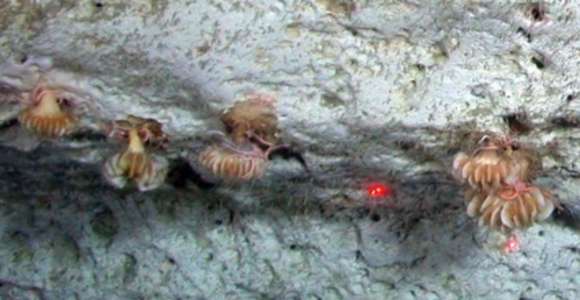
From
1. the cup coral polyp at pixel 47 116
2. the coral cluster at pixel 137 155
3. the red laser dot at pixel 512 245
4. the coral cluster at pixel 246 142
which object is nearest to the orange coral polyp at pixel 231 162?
the coral cluster at pixel 246 142

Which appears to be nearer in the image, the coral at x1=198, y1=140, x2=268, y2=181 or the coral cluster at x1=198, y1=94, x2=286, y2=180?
the coral cluster at x1=198, y1=94, x2=286, y2=180

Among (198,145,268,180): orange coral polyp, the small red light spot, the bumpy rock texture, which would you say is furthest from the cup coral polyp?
the small red light spot

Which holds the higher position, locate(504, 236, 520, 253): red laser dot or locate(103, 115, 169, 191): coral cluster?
locate(103, 115, 169, 191): coral cluster

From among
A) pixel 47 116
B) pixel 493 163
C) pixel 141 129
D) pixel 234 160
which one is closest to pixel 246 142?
pixel 234 160

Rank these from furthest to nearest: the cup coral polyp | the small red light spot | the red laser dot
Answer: the red laser dot
the small red light spot
the cup coral polyp

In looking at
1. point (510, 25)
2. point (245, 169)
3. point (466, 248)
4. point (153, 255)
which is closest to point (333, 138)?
point (245, 169)

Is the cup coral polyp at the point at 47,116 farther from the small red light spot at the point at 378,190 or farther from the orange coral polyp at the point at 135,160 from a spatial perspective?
the small red light spot at the point at 378,190

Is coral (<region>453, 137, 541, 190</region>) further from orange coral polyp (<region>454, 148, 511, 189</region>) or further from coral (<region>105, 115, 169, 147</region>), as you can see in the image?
coral (<region>105, 115, 169, 147</region>)
